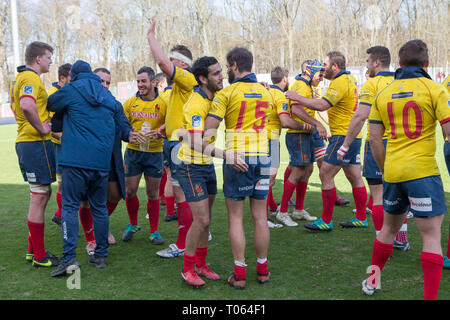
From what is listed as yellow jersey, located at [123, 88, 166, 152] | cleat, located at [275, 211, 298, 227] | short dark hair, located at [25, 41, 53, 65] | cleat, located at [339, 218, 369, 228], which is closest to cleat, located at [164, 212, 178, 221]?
yellow jersey, located at [123, 88, 166, 152]

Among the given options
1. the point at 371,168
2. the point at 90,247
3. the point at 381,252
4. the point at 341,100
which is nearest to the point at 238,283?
the point at 381,252

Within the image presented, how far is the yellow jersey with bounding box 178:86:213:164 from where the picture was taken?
12.3ft

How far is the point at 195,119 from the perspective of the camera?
3752 mm

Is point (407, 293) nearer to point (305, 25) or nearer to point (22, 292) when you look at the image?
point (22, 292)

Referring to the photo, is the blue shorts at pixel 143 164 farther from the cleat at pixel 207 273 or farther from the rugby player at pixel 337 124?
the rugby player at pixel 337 124

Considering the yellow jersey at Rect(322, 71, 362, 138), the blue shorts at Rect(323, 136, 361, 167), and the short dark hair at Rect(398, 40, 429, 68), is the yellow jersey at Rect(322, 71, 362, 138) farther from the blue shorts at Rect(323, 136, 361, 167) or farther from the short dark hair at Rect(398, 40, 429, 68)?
the short dark hair at Rect(398, 40, 429, 68)

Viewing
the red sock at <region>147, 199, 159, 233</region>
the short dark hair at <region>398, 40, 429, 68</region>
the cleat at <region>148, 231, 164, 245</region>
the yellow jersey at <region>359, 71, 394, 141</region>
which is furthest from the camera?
the red sock at <region>147, 199, 159, 233</region>

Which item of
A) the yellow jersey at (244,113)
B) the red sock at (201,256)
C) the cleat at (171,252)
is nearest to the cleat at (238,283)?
the red sock at (201,256)

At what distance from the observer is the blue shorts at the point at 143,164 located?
5.41 meters

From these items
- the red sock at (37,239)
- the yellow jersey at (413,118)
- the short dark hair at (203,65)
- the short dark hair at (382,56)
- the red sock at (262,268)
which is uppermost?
the short dark hair at (382,56)

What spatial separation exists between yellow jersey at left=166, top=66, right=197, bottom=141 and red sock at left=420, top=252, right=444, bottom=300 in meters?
2.61

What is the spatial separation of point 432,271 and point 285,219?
118 inches

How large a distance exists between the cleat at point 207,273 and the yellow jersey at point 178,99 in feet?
4.55

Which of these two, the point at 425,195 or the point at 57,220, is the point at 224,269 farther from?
the point at 57,220
